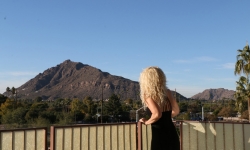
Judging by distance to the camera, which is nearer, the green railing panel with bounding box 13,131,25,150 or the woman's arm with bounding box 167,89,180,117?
the woman's arm with bounding box 167,89,180,117

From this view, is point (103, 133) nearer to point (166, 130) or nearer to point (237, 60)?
point (166, 130)

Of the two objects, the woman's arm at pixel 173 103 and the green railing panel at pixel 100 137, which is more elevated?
the woman's arm at pixel 173 103

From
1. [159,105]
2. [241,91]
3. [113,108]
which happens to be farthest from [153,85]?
[113,108]

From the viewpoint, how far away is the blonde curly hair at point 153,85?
3053 millimetres

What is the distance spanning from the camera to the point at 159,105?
306 cm

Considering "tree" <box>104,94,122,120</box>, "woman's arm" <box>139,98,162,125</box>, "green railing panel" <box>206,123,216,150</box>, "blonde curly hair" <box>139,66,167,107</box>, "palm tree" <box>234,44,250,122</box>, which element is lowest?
"tree" <box>104,94,122,120</box>

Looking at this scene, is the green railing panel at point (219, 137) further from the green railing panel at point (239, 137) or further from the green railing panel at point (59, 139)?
the green railing panel at point (59, 139)

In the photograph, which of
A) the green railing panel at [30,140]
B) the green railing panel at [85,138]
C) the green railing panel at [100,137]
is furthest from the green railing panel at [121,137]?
the green railing panel at [30,140]

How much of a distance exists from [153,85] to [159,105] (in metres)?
0.20

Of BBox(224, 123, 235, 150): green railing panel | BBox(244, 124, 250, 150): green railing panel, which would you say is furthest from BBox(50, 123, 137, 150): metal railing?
BBox(244, 124, 250, 150): green railing panel

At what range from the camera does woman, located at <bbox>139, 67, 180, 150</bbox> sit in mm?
3045

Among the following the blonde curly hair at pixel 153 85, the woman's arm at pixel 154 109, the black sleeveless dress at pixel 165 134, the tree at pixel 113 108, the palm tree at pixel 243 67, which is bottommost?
the tree at pixel 113 108

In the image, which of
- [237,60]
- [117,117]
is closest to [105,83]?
[117,117]

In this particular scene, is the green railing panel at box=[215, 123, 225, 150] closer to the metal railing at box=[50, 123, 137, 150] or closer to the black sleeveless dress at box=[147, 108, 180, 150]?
the metal railing at box=[50, 123, 137, 150]
